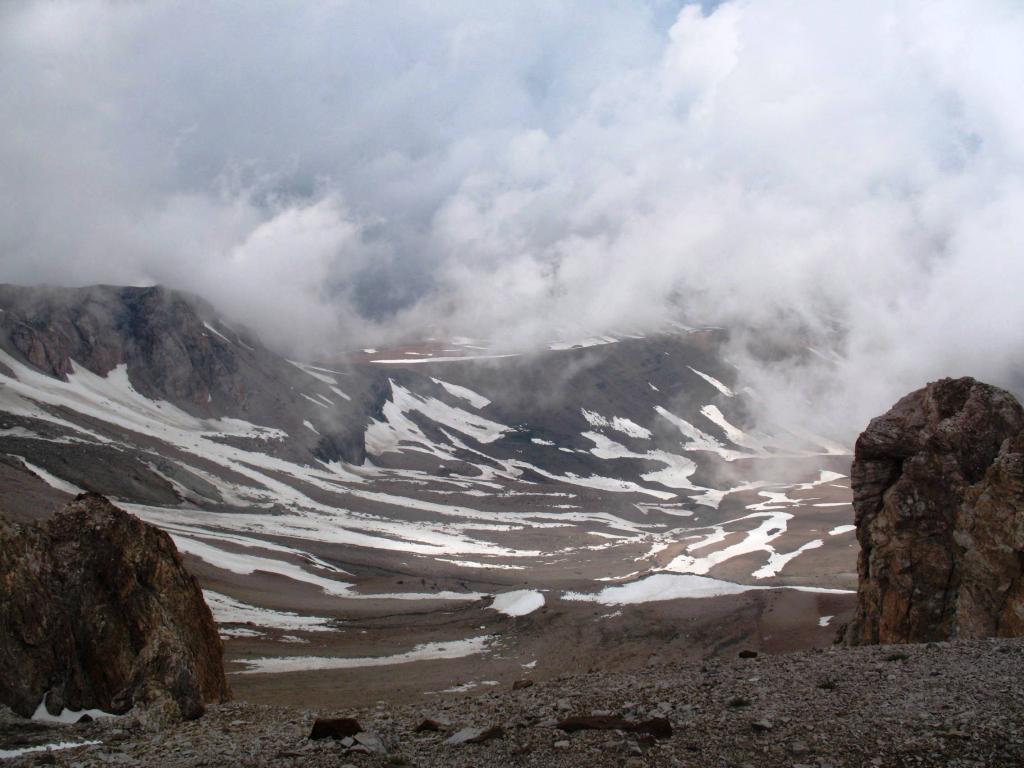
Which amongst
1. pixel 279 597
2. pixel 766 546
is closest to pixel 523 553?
pixel 766 546

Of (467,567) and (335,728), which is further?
(467,567)

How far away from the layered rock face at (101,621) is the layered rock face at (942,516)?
66.9 ft

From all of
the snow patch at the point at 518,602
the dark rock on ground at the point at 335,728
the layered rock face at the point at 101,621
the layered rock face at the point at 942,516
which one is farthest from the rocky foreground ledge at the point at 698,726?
the snow patch at the point at 518,602

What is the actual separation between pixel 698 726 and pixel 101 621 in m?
13.5

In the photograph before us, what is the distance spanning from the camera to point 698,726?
9.48m

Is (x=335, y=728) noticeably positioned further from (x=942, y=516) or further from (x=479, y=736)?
(x=942, y=516)

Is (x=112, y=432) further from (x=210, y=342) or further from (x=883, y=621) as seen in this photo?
(x=883, y=621)

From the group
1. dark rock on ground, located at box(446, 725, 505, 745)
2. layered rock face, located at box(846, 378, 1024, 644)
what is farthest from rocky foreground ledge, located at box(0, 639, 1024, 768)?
layered rock face, located at box(846, 378, 1024, 644)

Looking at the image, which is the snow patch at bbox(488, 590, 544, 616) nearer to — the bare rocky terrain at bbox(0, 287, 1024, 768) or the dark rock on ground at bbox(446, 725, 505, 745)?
the bare rocky terrain at bbox(0, 287, 1024, 768)

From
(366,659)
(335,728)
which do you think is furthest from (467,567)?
(335,728)

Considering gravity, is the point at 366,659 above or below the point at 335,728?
below

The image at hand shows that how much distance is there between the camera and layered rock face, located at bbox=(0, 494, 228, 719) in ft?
46.8

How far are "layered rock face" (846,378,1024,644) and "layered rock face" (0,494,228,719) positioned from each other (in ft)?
66.9

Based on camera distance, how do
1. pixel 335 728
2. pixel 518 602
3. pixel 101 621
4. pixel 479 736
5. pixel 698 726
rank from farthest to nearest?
pixel 518 602, pixel 101 621, pixel 335 728, pixel 479 736, pixel 698 726
